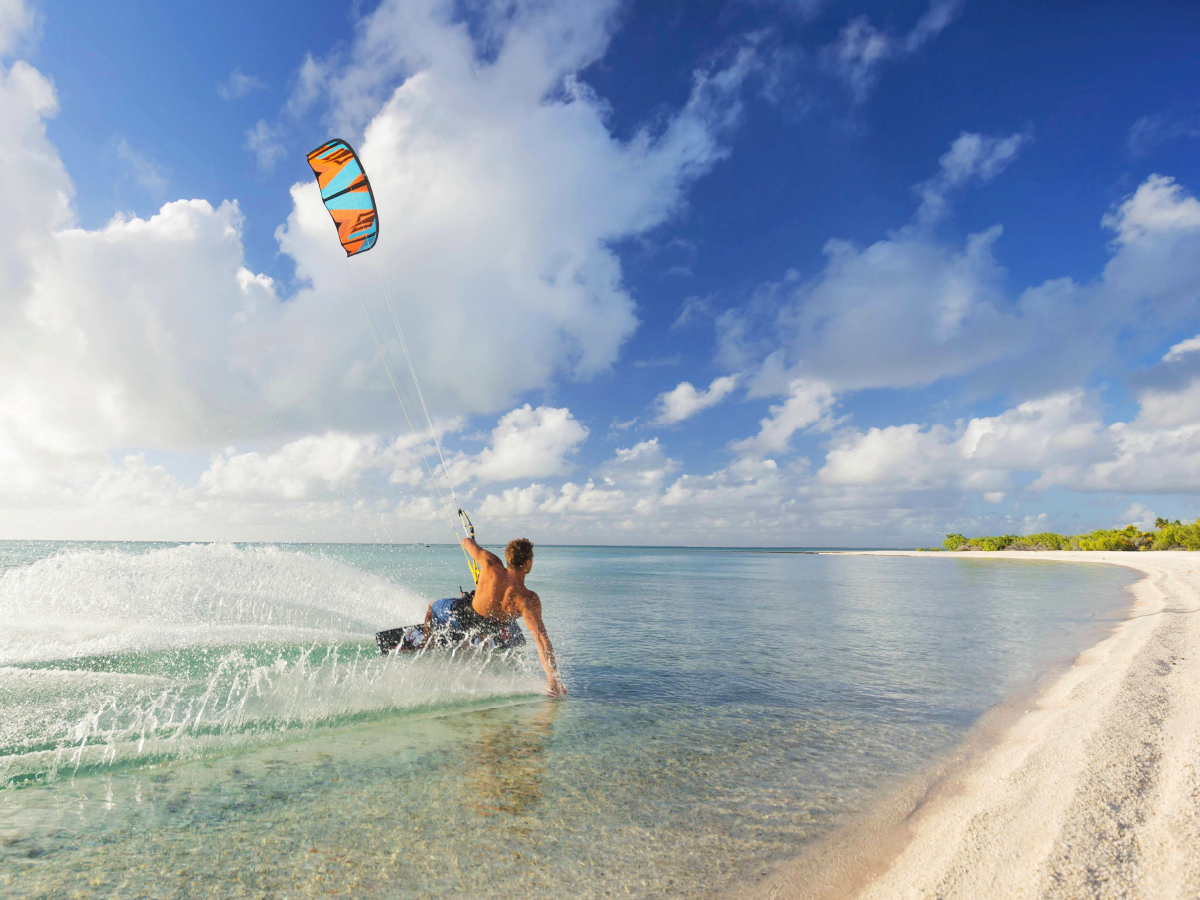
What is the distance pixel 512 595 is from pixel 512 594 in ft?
0.08

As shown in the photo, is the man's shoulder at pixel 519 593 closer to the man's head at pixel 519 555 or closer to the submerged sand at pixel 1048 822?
the man's head at pixel 519 555

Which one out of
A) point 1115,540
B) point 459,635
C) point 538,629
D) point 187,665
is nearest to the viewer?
point 538,629

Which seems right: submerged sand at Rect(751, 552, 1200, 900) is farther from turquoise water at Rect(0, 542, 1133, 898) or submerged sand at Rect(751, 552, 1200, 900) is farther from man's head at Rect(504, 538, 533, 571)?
man's head at Rect(504, 538, 533, 571)

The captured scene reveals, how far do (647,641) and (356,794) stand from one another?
1063 centimetres

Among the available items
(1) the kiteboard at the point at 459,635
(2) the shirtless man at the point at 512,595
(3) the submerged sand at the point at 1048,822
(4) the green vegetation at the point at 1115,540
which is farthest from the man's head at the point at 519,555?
(4) the green vegetation at the point at 1115,540

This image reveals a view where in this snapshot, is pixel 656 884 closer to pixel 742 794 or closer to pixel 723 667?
pixel 742 794

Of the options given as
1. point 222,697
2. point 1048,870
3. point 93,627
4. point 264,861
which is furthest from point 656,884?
point 93,627

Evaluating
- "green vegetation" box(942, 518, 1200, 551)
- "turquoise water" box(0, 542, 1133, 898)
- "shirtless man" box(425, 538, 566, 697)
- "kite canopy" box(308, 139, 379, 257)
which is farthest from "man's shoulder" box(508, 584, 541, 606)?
"green vegetation" box(942, 518, 1200, 551)

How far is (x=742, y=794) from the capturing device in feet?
18.9

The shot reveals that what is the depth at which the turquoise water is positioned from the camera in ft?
14.3

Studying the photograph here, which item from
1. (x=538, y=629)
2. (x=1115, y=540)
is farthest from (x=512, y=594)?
(x=1115, y=540)

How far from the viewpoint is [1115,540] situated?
3196 inches

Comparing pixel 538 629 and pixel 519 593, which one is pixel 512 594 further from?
pixel 538 629

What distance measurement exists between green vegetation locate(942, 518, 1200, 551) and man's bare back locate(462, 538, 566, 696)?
9237cm
